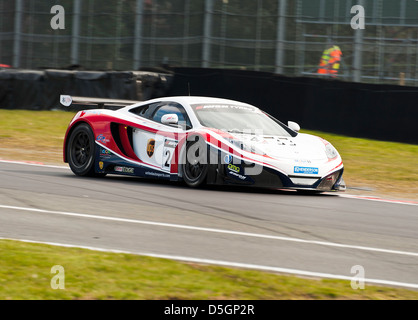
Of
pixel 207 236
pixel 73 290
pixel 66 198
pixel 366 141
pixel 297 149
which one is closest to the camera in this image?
pixel 73 290

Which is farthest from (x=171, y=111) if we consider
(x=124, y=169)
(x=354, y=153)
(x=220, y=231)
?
(x=354, y=153)

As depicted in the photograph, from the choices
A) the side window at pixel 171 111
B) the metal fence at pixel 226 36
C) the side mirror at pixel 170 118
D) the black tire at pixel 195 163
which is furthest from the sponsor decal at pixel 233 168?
the metal fence at pixel 226 36

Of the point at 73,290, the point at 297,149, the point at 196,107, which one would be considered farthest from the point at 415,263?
the point at 196,107

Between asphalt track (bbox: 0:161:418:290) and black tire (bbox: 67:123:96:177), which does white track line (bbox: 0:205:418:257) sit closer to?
asphalt track (bbox: 0:161:418:290)

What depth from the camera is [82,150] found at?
11352 millimetres

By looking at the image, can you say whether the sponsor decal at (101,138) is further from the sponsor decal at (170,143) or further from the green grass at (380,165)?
the green grass at (380,165)

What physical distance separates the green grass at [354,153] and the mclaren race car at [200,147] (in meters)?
1.77

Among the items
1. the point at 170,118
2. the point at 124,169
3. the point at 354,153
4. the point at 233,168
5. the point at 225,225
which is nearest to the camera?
the point at 225,225

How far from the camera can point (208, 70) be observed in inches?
776

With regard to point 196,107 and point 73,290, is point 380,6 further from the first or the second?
point 73,290

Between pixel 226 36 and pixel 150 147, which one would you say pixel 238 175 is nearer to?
pixel 150 147

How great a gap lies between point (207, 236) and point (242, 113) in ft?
14.4

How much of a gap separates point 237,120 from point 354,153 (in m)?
5.77

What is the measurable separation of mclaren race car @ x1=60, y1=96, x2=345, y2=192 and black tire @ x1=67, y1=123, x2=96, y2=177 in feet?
0.05
